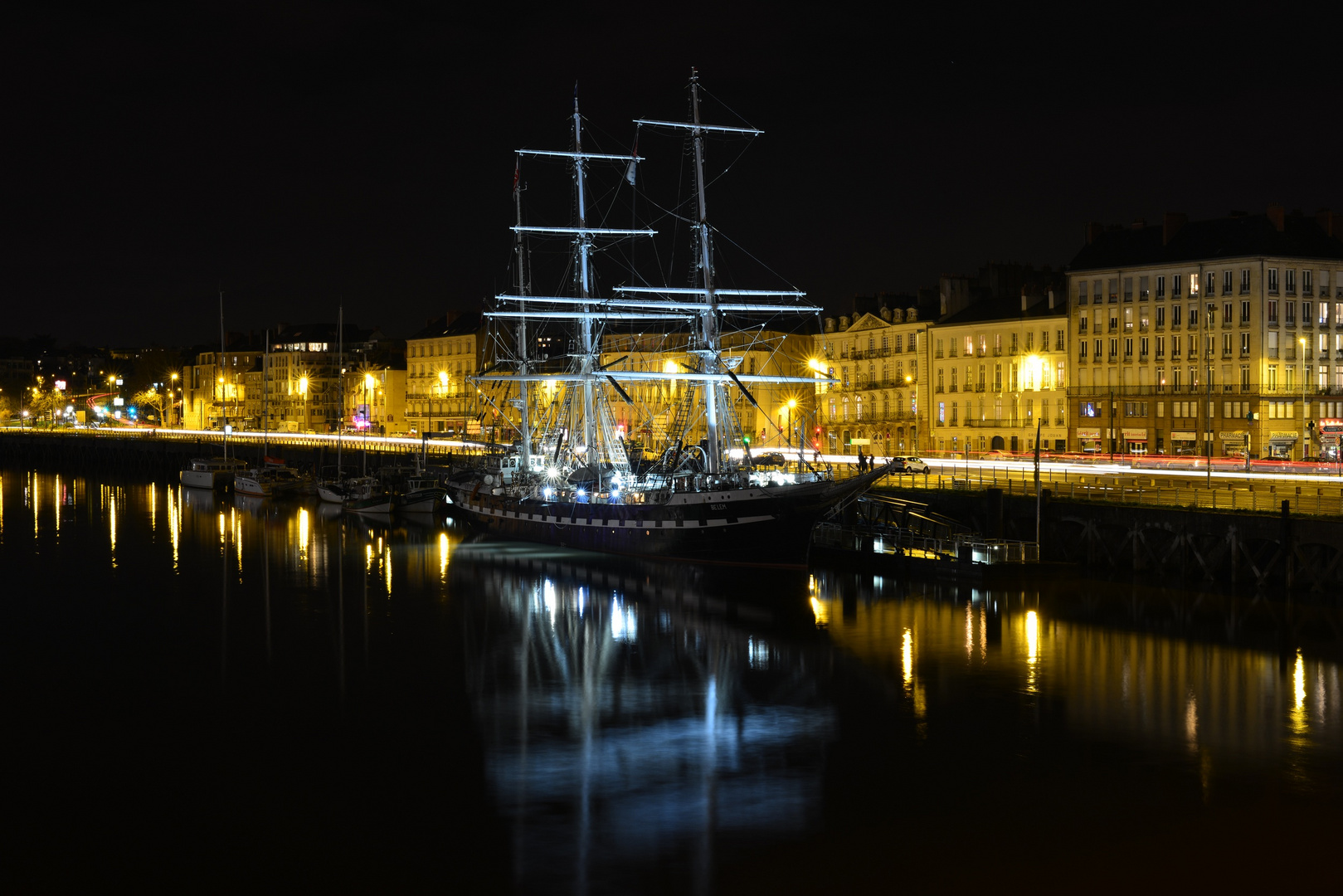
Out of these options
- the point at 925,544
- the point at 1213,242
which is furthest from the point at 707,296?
the point at 1213,242

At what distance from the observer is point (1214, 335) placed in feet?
261

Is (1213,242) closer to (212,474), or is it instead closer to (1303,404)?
(1303,404)

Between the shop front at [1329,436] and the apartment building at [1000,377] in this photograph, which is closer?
the shop front at [1329,436]

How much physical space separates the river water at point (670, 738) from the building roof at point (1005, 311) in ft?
156

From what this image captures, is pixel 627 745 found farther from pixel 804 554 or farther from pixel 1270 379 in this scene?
pixel 1270 379

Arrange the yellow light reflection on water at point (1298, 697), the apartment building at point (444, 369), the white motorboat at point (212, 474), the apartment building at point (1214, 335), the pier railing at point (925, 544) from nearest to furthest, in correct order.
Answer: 1. the yellow light reflection on water at point (1298, 697)
2. the pier railing at point (925, 544)
3. the apartment building at point (1214, 335)
4. the white motorboat at point (212, 474)
5. the apartment building at point (444, 369)

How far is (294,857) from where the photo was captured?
20500 millimetres

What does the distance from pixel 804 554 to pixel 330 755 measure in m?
27.3

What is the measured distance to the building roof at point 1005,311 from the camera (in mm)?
89125

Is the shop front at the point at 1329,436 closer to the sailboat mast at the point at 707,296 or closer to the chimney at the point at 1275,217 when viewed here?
the chimney at the point at 1275,217

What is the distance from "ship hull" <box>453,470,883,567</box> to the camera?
49938 mm

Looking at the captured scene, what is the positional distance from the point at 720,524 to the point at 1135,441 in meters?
42.2

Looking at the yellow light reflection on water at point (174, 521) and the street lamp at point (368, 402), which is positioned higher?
the street lamp at point (368, 402)

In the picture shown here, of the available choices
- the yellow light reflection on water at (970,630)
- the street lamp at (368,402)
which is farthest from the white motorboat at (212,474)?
the yellow light reflection on water at (970,630)
